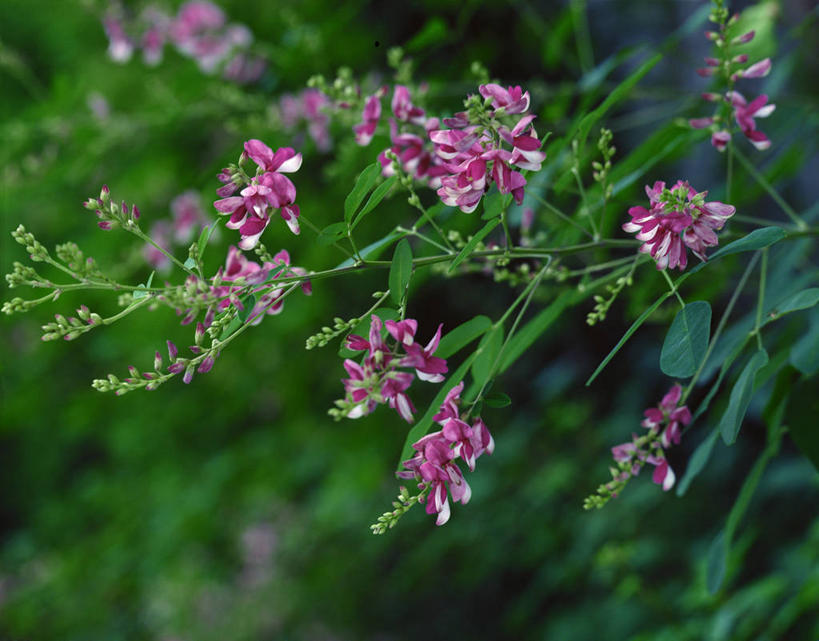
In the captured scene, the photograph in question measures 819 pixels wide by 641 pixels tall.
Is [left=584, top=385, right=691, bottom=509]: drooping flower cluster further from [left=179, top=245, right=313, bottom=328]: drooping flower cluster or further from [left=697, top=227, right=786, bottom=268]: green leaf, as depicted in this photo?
[left=179, top=245, right=313, bottom=328]: drooping flower cluster

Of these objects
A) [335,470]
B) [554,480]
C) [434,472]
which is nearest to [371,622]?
[335,470]

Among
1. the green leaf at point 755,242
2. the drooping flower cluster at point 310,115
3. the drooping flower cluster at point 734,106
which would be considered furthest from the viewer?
the drooping flower cluster at point 310,115

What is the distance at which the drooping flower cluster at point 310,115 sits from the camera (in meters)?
1.73

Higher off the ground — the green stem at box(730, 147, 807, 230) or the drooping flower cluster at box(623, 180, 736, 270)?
the drooping flower cluster at box(623, 180, 736, 270)

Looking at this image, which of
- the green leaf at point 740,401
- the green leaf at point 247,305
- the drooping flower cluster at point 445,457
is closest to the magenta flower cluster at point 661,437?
the green leaf at point 740,401

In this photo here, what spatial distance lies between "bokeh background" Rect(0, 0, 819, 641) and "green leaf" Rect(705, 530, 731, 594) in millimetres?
411

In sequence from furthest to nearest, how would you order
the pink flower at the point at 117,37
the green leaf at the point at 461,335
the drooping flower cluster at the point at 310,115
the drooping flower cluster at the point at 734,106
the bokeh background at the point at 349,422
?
the pink flower at the point at 117,37 → the bokeh background at the point at 349,422 → the drooping flower cluster at the point at 310,115 → the drooping flower cluster at the point at 734,106 → the green leaf at the point at 461,335

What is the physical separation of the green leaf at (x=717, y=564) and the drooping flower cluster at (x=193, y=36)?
1706 millimetres

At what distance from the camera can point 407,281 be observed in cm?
72

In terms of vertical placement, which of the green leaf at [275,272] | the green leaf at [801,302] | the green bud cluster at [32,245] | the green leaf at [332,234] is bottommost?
the green leaf at [801,302]

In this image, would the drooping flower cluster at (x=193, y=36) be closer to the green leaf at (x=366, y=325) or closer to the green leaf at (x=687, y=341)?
the green leaf at (x=366, y=325)

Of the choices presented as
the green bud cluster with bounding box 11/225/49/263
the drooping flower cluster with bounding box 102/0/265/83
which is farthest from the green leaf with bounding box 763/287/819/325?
the drooping flower cluster with bounding box 102/0/265/83

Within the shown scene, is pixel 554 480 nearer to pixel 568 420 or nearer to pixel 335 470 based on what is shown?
pixel 568 420

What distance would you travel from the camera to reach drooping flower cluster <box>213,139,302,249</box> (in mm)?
719
